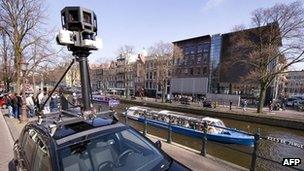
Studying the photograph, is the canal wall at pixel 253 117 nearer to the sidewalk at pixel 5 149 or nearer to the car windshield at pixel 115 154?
the sidewalk at pixel 5 149

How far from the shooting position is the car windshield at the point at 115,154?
9.41 feet

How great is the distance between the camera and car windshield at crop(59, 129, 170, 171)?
2867 mm

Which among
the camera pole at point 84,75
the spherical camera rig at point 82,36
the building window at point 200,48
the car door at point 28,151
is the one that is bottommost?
the car door at point 28,151

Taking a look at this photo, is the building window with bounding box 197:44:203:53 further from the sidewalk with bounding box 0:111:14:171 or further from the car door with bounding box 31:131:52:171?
the car door with bounding box 31:131:52:171

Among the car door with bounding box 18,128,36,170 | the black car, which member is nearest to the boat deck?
the black car

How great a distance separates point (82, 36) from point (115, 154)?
82.3 inches

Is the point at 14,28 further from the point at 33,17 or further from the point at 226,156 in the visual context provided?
the point at 226,156

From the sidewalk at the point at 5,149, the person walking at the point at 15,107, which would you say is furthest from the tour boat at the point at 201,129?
the person walking at the point at 15,107

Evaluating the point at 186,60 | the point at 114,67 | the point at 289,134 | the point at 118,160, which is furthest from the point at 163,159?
the point at 114,67

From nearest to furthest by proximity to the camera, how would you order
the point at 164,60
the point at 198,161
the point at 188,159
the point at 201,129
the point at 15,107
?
the point at 198,161
the point at 188,159
the point at 15,107
the point at 201,129
the point at 164,60

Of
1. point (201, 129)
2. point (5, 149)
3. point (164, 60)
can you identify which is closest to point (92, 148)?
point (5, 149)

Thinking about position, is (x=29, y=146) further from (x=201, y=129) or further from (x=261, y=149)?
(x=201, y=129)

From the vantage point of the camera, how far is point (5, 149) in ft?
28.1

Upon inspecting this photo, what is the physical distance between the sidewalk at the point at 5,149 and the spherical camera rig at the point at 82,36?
385 cm
